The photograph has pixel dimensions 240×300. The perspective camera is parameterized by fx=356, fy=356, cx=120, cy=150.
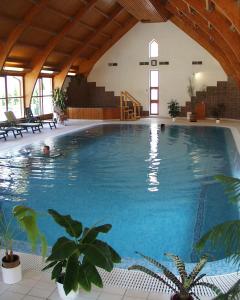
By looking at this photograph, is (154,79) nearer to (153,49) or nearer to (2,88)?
(153,49)

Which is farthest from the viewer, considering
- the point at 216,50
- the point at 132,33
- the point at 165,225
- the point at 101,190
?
the point at 132,33

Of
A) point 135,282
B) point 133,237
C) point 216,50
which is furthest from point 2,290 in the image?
point 216,50

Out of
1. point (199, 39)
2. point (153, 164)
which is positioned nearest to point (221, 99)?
point (199, 39)

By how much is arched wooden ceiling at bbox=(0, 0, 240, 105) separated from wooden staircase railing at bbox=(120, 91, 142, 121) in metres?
3.05

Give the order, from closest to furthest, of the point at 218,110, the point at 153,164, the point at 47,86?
the point at 153,164 < the point at 218,110 < the point at 47,86

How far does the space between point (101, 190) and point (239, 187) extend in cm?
463

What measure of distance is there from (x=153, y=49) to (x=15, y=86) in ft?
24.3

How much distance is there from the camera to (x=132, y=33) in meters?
18.4

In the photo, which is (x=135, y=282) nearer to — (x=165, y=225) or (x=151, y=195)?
(x=165, y=225)

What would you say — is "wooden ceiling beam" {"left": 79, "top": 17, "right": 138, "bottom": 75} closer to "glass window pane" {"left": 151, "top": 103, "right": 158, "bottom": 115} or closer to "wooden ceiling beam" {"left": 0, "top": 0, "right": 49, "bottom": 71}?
"glass window pane" {"left": 151, "top": 103, "right": 158, "bottom": 115}

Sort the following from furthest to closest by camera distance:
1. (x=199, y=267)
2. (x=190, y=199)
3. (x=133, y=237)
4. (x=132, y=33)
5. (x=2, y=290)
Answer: (x=132, y=33), (x=190, y=199), (x=133, y=237), (x=2, y=290), (x=199, y=267)

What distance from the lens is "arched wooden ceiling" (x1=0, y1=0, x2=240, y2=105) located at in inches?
434

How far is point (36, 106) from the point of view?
17.1 meters

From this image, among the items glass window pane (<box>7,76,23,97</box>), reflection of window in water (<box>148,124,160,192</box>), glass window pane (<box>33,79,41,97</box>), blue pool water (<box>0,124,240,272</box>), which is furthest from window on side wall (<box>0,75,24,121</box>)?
reflection of window in water (<box>148,124,160,192</box>)
